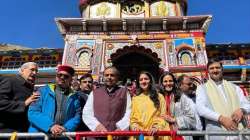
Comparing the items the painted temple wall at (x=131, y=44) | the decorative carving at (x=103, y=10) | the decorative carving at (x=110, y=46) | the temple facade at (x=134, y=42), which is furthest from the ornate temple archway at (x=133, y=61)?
the decorative carving at (x=103, y=10)

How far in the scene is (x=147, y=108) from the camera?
4.37 m

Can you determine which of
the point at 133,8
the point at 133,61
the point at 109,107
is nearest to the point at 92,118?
the point at 109,107

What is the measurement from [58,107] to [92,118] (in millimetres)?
441

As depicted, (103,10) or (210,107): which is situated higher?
(103,10)

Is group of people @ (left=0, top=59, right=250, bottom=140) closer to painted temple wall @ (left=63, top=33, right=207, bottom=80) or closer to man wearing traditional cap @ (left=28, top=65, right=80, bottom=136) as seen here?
man wearing traditional cap @ (left=28, top=65, right=80, bottom=136)

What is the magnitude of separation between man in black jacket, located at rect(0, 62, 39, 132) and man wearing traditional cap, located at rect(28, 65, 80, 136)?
0.46ft

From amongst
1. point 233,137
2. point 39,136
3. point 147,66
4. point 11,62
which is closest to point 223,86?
point 233,137

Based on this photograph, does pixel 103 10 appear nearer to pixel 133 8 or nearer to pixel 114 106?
pixel 133 8

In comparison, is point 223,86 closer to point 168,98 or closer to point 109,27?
point 168,98

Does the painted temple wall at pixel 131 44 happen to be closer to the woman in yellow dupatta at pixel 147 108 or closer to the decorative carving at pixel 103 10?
the decorative carving at pixel 103 10

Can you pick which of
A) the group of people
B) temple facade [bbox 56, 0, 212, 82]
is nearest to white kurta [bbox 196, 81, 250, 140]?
the group of people

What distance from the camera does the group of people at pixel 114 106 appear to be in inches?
160

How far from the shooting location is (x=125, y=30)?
56.1ft

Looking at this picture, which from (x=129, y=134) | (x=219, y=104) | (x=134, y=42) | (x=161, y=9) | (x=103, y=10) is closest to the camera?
(x=129, y=134)
